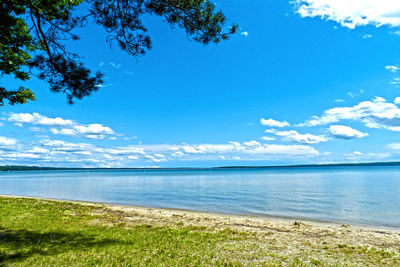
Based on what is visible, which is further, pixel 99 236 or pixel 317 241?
pixel 317 241

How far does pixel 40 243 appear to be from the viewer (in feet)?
27.8

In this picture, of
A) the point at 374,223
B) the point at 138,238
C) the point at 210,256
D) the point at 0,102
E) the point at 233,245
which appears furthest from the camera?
the point at 374,223

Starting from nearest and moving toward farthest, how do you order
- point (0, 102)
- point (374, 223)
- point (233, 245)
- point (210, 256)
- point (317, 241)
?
point (210, 256)
point (233, 245)
point (317, 241)
point (0, 102)
point (374, 223)

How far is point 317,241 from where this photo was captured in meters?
10.4

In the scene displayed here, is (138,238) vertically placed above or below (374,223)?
above

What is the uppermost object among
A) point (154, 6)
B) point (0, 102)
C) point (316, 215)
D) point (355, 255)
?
point (154, 6)

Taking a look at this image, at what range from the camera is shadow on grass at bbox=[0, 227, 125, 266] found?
7.42m

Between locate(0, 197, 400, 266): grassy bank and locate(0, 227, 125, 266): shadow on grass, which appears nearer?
locate(0, 197, 400, 266): grassy bank

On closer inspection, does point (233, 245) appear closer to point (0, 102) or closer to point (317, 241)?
point (317, 241)

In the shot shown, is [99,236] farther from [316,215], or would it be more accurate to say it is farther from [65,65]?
[316,215]

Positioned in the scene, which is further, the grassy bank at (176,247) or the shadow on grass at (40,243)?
the shadow on grass at (40,243)

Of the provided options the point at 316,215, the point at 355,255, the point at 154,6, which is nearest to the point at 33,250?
the point at 154,6

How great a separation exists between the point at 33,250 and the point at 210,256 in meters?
5.58

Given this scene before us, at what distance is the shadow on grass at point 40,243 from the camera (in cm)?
742
